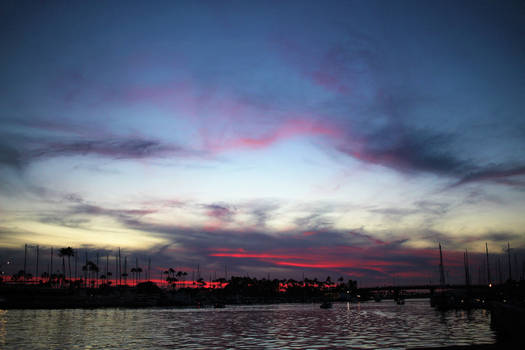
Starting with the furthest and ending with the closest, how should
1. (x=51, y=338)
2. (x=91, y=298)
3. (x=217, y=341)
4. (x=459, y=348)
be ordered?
(x=91, y=298) < (x=51, y=338) < (x=217, y=341) < (x=459, y=348)

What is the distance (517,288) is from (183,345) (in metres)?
179

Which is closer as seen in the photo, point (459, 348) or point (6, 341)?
point (459, 348)

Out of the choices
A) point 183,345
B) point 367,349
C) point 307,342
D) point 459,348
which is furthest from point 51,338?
point 459,348

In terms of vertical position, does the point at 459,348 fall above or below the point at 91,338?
above

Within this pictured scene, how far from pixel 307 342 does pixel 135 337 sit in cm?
2462

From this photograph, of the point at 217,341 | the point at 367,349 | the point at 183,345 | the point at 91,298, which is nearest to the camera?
the point at 367,349

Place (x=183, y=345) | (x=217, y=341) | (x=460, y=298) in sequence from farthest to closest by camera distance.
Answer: (x=460, y=298), (x=217, y=341), (x=183, y=345)

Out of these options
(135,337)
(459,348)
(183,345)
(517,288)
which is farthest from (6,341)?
(517,288)

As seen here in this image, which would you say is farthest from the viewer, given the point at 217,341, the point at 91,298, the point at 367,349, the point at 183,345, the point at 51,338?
the point at 91,298

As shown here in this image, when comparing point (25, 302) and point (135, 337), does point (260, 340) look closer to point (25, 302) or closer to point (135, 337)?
point (135, 337)

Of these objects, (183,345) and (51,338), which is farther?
(51,338)

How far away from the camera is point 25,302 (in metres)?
183

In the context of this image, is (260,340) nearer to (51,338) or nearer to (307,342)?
(307,342)

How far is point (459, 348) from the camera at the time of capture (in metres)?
25.7
